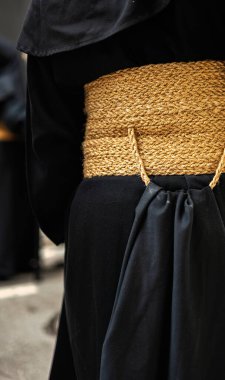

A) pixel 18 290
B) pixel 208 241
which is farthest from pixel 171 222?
pixel 18 290

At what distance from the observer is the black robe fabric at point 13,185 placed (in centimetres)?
259

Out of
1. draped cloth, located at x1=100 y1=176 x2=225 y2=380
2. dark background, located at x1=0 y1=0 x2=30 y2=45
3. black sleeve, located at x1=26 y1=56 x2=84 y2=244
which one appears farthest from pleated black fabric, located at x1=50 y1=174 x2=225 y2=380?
dark background, located at x1=0 y1=0 x2=30 y2=45

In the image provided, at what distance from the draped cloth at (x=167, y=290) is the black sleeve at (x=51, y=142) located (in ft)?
0.91

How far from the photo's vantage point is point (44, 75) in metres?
0.86

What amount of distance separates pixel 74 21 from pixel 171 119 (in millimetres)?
245

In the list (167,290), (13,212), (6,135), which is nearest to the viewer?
(167,290)

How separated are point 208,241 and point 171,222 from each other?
64mm

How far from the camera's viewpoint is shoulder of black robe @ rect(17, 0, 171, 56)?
703 millimetres

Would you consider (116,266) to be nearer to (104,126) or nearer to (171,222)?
(171,222)

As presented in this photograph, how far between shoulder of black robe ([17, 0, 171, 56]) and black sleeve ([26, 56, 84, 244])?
1.7 inches

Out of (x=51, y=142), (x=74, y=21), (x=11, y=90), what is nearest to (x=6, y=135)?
(x=11, y=90)

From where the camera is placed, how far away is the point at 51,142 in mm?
897

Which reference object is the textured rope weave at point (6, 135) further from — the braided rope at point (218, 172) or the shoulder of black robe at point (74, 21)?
the braided rope at point (218, 172)

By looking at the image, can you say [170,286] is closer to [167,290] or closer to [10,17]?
[167,290]
